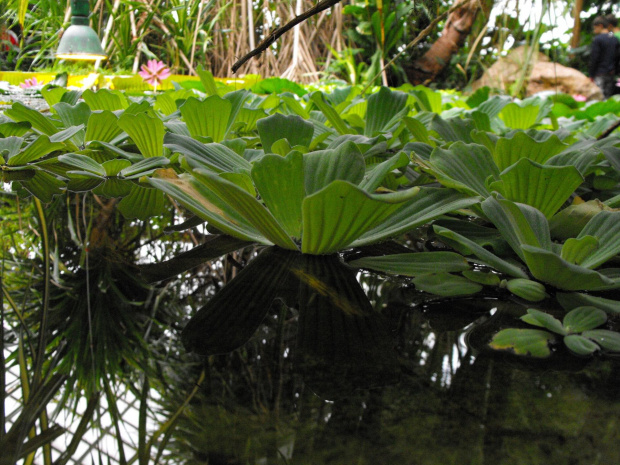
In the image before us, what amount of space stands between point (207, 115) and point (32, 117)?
1.03ft

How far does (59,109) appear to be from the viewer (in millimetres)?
1058

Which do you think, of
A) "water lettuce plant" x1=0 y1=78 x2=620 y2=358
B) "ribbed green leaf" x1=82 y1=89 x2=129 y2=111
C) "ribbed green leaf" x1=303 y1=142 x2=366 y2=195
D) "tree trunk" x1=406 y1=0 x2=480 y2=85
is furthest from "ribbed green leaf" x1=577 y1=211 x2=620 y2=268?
"tree trunk" x1=406 y1=0 x2=480 y2=85

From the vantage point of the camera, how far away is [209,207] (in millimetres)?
564

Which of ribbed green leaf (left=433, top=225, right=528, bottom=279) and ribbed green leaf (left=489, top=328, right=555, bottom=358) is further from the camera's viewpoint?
ribbed green leaf (left=433, top=225, right=528, bottom=279)

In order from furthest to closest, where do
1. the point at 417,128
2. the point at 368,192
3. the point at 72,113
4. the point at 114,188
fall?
the point at 72,113 < the point at 417,128 < the point at 114,188 < the point at 368,192

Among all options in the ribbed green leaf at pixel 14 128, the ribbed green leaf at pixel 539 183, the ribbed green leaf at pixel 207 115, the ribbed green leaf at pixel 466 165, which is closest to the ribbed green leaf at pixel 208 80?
the ribbed green leaf at pixel 207 115

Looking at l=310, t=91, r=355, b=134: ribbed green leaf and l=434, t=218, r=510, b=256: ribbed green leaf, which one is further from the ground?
l=310, t=91, r=355, b=134: ribbed green leaf

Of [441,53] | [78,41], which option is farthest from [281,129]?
[441,53]

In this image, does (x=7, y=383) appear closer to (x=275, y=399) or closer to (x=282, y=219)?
(x=275, y=399)

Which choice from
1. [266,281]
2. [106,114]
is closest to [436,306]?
[266,281]

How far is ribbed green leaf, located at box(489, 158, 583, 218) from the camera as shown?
0.60 m

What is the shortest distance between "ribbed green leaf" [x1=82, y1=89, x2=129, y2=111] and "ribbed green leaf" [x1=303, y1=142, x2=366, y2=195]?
81 cm

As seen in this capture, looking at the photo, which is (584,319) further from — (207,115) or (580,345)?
Result: (207,115)

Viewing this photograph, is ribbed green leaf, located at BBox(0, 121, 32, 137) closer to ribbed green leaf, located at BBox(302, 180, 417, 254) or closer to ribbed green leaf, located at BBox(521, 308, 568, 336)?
ribbed green leaf, located at BBox(302, 180, 417, 254)
